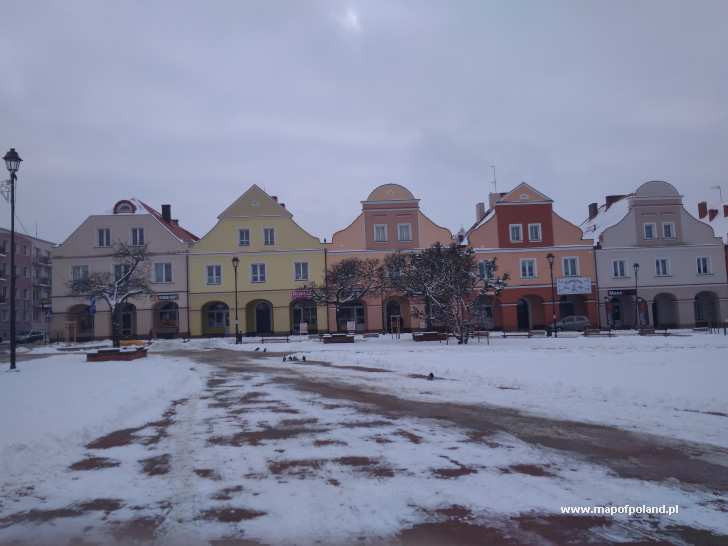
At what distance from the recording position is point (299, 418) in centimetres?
1048

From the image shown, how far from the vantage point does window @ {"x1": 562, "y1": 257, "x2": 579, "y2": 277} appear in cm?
5209

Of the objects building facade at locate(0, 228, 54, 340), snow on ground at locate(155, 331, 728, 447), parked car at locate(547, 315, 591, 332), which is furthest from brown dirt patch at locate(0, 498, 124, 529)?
building facade at locate(0, 228, 54, 340)

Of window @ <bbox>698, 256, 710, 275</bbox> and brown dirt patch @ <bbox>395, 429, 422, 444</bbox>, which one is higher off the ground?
window @ <bbox>698, 256, 710, 275</bbox>

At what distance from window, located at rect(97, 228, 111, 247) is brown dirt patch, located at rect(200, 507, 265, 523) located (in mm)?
51037

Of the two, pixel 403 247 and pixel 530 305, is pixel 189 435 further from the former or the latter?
pixel 530 305

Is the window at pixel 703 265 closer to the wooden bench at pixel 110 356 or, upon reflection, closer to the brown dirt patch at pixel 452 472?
the wooden bench at pixel 110 356

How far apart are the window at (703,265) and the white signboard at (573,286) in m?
10.6

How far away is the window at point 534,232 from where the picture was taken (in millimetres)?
52656

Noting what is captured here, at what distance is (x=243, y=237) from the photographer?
2050 inches

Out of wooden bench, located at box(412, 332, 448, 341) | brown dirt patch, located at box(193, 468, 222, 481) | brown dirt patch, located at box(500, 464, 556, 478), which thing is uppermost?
wooden bench, located at box(412, 332, 448, 341)

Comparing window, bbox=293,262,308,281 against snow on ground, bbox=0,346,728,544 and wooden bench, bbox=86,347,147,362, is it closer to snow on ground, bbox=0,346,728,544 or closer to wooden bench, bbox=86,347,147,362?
wooden bench, bbox=86,347,147,362

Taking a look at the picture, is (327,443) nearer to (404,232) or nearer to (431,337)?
(431,337)

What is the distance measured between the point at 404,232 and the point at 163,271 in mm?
21489

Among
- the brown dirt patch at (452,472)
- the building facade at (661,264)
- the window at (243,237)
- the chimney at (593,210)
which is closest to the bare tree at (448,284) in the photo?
the window at (243,237)
